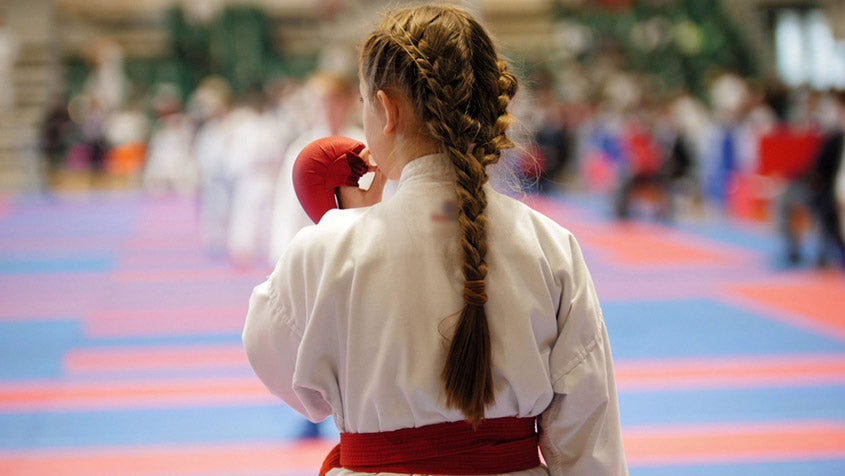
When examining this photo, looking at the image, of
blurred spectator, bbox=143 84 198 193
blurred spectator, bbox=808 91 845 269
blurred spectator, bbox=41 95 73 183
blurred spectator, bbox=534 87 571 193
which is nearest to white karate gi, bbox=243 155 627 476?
blurred spectator, bbox=808 91 845 269

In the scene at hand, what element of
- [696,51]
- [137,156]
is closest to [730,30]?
[696,51]

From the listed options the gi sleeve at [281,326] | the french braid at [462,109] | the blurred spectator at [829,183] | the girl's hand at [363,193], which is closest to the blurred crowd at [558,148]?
the blurred spectator at [829,183]

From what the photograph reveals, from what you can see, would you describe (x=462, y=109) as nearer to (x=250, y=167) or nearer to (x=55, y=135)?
(x=250, y=167)

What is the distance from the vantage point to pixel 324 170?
5.73 feet

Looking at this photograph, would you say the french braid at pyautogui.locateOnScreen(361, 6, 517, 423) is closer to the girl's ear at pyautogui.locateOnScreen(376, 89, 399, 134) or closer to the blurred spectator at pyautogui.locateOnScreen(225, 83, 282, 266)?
the girl's ear at pyautogui.locateOnScreen(376, 89, 399, 134)

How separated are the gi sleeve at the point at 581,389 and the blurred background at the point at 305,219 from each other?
9.6 inches

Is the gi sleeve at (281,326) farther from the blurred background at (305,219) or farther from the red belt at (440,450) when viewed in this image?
the blurred background at (305,219)

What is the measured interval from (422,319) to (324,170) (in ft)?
1.34

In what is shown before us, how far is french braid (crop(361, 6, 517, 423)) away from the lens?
1.47m

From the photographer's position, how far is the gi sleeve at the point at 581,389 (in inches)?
61.1

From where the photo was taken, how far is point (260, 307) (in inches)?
61.3

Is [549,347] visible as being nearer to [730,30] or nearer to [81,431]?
[81,431]

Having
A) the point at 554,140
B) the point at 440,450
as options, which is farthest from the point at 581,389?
the point at 554,140

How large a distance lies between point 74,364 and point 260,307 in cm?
495
